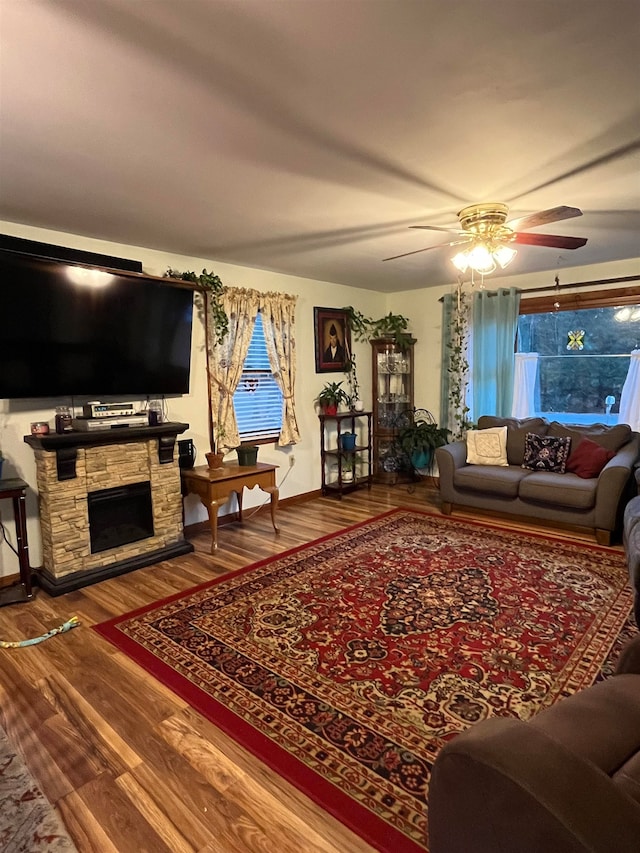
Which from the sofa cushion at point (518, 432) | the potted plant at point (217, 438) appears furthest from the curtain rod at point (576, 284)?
the potted plant at point (217, 438)

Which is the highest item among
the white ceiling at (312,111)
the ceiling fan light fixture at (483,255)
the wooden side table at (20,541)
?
the white ceiling at (312,111)

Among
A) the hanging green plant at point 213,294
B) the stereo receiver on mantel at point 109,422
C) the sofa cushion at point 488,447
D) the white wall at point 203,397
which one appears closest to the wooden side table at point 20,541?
the white wall at point 203,397

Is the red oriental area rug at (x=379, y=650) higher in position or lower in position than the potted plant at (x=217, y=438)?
lower

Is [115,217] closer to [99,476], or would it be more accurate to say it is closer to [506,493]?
[99,476]

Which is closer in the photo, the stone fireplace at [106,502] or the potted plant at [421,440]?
the stone fireplace at [106,502]

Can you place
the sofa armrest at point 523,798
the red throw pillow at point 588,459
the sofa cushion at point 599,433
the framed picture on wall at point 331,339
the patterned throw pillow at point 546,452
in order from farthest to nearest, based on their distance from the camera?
1. the framed picture on wall at point 331,339
2. the patterned throw pillow at point 546,452
3. the sofa cushion at point 599,433
4. the red throw pillow at point 588,459
5. the sofa armrest at point 523,798

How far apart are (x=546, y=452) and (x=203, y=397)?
3.33 m

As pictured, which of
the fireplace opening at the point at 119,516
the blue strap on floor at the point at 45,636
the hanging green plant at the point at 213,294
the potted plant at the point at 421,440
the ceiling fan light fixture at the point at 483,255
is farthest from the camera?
the potted plant at the point at 421,440

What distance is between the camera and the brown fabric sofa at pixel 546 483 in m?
3.98

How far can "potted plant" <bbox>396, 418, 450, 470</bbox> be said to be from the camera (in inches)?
232

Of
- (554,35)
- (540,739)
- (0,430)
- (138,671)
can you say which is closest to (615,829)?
(540,739)

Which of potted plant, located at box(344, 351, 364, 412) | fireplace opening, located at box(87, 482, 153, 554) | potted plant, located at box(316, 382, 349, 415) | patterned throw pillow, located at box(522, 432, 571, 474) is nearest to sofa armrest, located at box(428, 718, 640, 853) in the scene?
fireplace opening, located at box(87, 482, 153, 554)

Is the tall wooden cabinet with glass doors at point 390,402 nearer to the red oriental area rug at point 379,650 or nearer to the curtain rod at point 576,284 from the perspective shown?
the curtain rod at point 576,284

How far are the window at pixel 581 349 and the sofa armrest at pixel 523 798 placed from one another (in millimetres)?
4881
